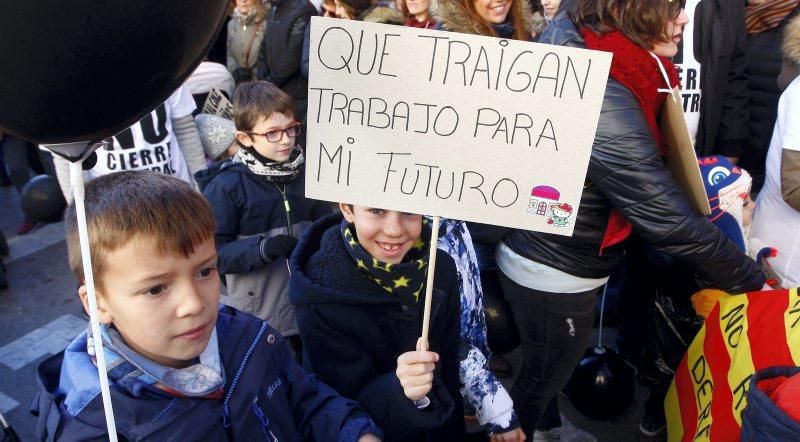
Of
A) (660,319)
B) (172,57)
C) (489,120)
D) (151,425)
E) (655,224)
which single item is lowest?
(660,319)

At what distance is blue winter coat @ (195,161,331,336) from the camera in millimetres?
2504

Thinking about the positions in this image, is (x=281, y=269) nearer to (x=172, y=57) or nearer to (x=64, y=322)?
(x=172, y=57)

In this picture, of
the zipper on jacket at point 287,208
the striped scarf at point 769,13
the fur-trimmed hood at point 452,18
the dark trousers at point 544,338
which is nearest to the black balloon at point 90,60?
the zipper on jacket at point 287,208

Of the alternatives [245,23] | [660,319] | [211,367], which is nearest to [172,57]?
[211,367]

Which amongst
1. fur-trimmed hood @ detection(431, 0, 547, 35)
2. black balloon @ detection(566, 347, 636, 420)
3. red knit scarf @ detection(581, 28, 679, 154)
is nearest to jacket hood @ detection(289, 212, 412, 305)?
red knit scarf @ detection(581, 28, 679, 154)

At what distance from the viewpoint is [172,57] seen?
1.02 m

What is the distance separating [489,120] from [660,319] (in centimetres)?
156

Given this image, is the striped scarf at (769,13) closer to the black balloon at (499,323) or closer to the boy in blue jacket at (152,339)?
the black balloon at (499,323)

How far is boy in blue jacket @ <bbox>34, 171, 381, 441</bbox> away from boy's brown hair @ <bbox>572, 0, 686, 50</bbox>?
1.42 m

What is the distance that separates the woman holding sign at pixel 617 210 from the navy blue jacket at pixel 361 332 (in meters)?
0.60

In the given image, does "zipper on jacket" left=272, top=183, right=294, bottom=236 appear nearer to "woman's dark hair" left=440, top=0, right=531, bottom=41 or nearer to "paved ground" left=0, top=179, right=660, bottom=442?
"woman's dark hair" left=440, top=0, right=531, bottom=41

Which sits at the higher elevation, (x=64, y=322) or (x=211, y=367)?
(x=211, y=367)

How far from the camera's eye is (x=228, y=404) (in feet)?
4.61

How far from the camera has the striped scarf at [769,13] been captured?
3564 mm
